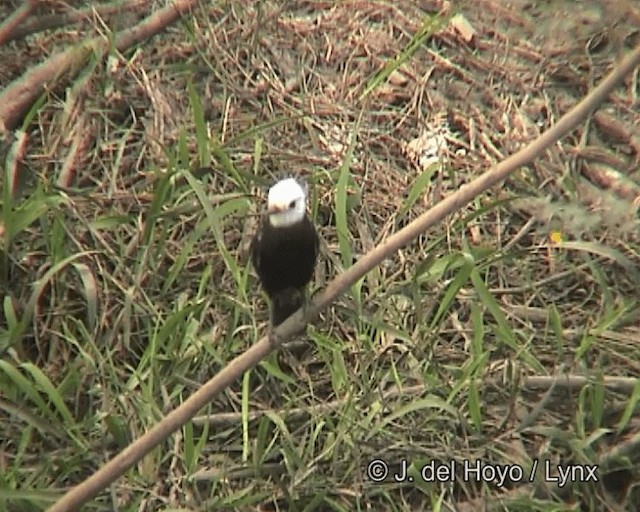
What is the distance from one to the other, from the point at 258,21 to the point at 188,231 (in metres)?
0.99

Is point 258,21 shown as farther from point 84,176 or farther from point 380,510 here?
point 380,510

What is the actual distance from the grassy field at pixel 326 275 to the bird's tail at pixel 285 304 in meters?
0.35

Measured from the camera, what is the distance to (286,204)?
3.06 m

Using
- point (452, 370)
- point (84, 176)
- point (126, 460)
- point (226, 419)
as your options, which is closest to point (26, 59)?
point (84, 176)

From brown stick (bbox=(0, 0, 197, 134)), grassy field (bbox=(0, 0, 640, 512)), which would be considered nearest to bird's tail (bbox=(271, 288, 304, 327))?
grassy field (bbox=(0, 0, 640, 512))

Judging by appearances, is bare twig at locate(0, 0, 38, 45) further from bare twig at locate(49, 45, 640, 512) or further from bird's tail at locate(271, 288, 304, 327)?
bare twig at locate(49, 45, 640, 512)

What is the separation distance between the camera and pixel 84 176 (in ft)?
13.8

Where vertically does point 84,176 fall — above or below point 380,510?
above

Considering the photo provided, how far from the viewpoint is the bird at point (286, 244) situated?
10.1ft

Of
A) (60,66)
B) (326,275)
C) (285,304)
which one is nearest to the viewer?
(285,304)

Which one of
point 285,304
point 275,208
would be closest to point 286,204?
point 275,208

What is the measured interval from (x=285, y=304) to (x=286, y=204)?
287mm

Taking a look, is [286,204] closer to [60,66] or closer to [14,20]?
[60,66]

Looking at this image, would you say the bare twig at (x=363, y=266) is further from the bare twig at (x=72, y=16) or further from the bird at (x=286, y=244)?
the bare twig at (x=72, y=16)
